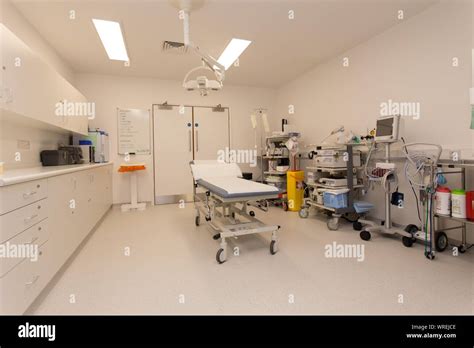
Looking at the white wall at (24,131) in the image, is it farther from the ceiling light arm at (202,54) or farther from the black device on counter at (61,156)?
the ceiling light arm at (202,54)

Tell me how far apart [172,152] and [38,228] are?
146 inches

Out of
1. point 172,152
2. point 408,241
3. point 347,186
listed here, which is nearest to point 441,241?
point 408,241

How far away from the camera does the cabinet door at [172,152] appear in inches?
206

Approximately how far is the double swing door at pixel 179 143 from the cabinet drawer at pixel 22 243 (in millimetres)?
3466

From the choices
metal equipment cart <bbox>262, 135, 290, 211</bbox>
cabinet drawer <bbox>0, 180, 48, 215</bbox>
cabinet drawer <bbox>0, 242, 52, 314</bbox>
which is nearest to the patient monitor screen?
metal equipment cart <bbox>262, 135, 290, 211</bbox>

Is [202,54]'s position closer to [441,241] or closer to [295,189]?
[295,189]

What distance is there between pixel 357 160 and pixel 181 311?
3138mm

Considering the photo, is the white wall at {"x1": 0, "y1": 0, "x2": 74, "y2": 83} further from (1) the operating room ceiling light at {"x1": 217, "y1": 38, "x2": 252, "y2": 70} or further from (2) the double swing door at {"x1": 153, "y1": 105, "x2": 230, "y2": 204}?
(1) the operating room ceiling light at {"x1": 217, "y1": 38, "x2": 252, "y2": 70}

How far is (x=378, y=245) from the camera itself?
8.93 ft

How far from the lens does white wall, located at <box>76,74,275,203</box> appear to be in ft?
15.8

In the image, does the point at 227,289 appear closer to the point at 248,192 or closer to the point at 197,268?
the point at 197,268

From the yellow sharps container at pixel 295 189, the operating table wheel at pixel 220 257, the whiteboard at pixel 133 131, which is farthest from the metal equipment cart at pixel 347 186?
the whiteboard at pixel 133 131
